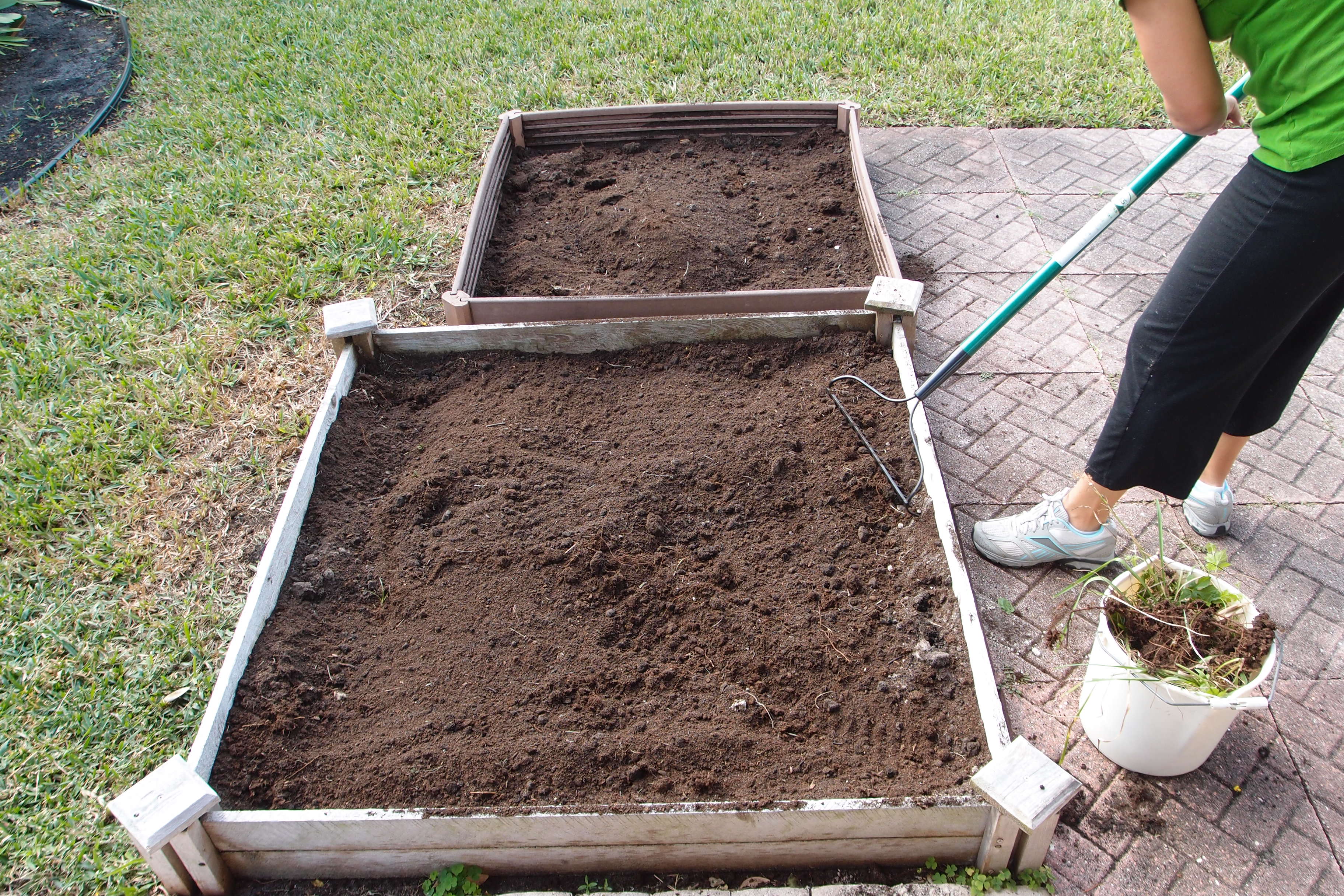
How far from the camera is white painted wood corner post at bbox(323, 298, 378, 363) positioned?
3201mm

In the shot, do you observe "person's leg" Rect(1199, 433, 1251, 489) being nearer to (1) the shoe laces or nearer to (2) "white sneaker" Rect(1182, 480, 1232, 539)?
(2) "white sneaker" Rect(1182, 480, 1232, 539)

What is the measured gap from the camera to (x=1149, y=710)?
7.02ft

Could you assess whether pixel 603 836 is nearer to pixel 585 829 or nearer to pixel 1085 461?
pixel 585 829

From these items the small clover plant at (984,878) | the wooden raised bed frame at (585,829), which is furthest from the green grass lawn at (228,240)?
the small clover plant at (984,878)

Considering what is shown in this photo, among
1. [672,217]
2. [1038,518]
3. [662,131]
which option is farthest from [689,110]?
[1038,518]

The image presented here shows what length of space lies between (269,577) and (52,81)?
546 cm

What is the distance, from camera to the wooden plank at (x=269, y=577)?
2143 mm

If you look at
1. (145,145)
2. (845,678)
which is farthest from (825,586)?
(145,145)

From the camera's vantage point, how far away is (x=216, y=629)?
2742 millimetres

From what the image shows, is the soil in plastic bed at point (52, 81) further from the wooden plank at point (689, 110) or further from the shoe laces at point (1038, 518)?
the shoe laces at point (1038, 518)

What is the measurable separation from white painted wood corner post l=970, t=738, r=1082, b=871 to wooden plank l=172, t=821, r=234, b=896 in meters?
1.65

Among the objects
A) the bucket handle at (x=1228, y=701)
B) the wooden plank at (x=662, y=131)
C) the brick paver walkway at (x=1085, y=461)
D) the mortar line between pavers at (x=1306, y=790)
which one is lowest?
the mortar line between pavers at (x=1306, y=790)

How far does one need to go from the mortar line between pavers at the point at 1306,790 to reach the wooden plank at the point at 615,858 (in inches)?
37.0

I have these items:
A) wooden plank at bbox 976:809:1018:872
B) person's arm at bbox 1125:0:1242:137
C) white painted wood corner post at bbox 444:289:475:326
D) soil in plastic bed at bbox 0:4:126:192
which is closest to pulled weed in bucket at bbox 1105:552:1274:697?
wooden plank at bbox 976:809:1018:872
